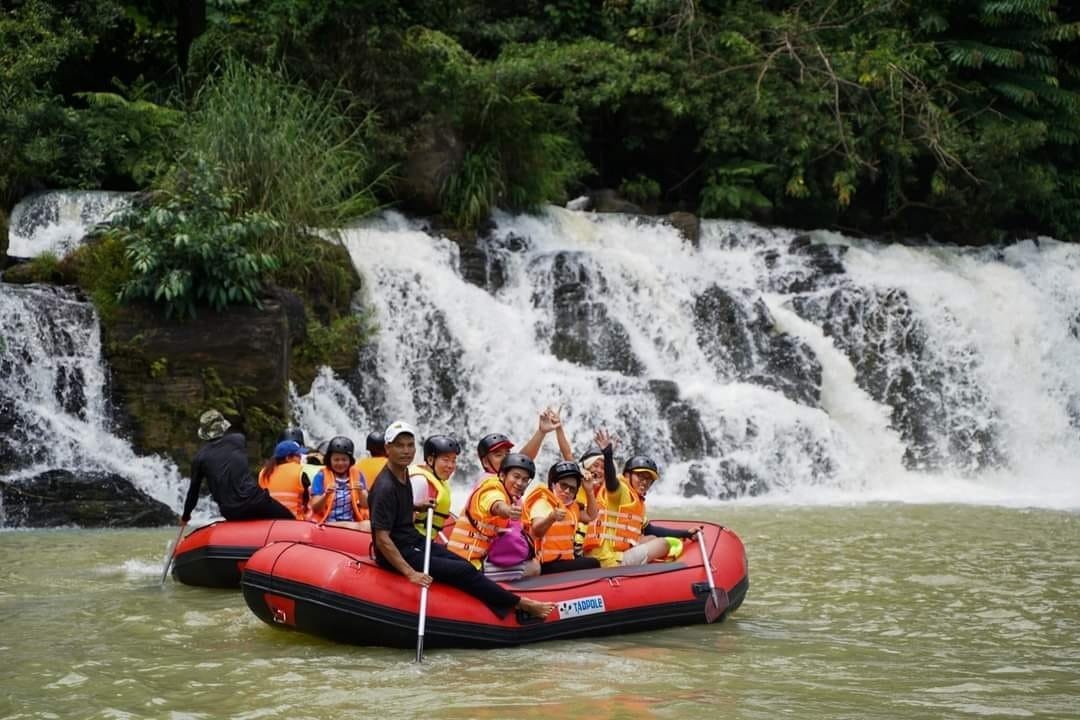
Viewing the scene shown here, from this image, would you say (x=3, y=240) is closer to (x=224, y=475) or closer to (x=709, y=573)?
(x=224, y=475)

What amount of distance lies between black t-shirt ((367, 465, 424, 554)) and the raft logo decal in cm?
83

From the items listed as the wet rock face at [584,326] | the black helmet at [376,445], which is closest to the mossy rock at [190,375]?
the black helmet at [376,445]

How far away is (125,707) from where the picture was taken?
5.63m

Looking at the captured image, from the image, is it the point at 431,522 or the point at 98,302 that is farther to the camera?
the point at 98,302

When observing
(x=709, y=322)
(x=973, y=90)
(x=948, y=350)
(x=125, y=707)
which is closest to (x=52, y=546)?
(x=125, y=707)

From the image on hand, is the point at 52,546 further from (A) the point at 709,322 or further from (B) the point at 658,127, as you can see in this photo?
(B) the point at 658,127

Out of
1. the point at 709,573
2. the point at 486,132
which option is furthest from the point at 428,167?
the point at 709,573

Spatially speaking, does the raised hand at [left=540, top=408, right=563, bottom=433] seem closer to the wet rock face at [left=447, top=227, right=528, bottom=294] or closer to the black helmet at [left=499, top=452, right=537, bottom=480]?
the black helmet at [left=499, top=452, right=537, bottom=480]

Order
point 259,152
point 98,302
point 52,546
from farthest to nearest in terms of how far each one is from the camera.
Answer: point 259,152
point 98,302
point 52,546

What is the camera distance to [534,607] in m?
6.78

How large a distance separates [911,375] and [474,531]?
37.3ft

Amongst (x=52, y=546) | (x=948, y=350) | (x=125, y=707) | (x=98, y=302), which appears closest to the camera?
(x=125, y=707)

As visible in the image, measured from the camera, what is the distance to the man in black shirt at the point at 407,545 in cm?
643

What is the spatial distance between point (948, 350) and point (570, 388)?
5707 millimetres
